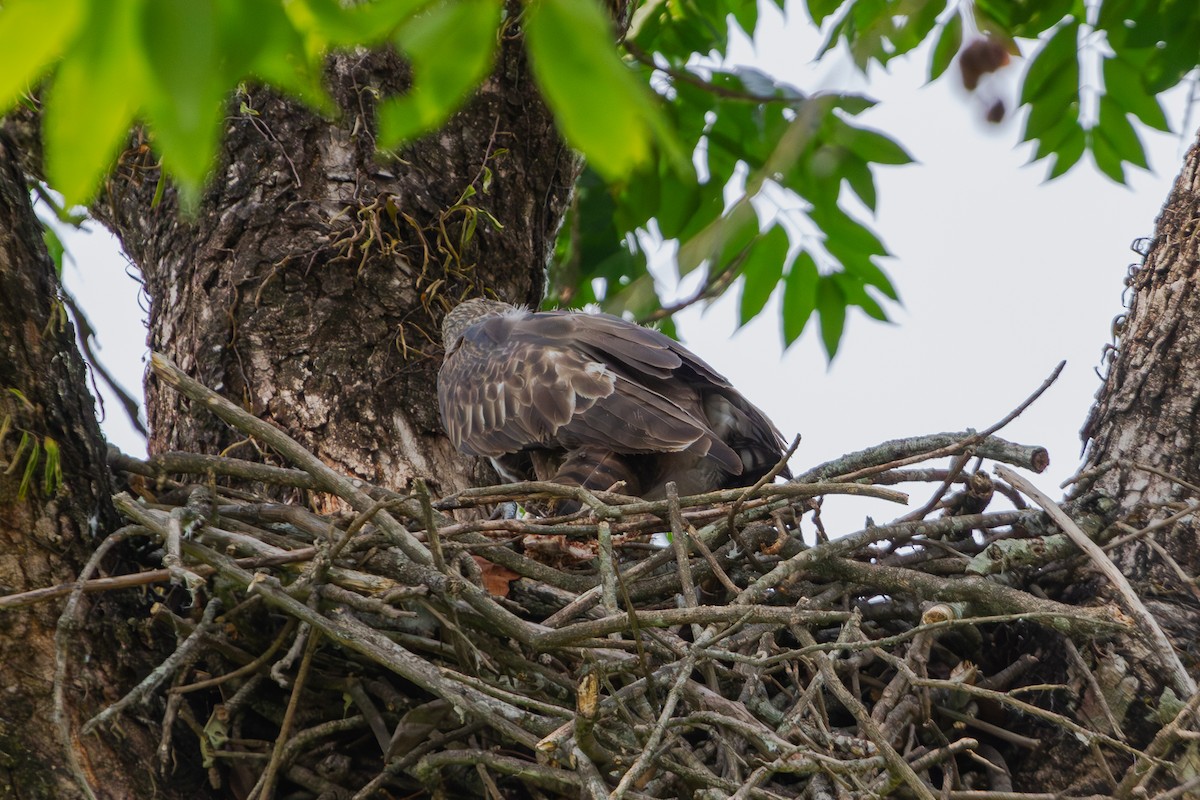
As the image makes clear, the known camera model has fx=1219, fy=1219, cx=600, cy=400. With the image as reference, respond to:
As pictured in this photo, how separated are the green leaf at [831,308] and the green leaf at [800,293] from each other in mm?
23

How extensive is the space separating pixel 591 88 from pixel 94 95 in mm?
445

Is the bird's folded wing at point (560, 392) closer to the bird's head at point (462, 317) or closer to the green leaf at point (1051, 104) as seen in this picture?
the bird's head at point (462, 317)

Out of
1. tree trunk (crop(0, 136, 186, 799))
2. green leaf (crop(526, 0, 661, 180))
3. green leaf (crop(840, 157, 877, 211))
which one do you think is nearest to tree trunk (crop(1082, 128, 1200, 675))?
green leaf (crop(840, 157, 877, 211))

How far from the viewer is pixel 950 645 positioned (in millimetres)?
2949

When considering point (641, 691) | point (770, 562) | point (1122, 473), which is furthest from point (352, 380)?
point (1122, 473)

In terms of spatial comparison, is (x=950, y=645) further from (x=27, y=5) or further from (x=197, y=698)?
(x=27, y=5)

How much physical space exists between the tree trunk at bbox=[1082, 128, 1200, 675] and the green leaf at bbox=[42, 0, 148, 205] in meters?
2.53

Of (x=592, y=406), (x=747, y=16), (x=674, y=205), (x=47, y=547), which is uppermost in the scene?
(x=747, y=16)

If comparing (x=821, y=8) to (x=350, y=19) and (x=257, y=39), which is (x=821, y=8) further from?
(x=257, y=39)

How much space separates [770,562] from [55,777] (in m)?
1.60

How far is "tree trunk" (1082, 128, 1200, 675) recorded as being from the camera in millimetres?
2982

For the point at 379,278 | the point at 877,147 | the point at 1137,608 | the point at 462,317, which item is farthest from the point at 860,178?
the point at 1137,608

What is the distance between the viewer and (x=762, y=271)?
419 cm

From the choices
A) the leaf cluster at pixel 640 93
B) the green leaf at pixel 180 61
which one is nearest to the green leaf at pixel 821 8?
the leaf cluster at pixel 640 93
